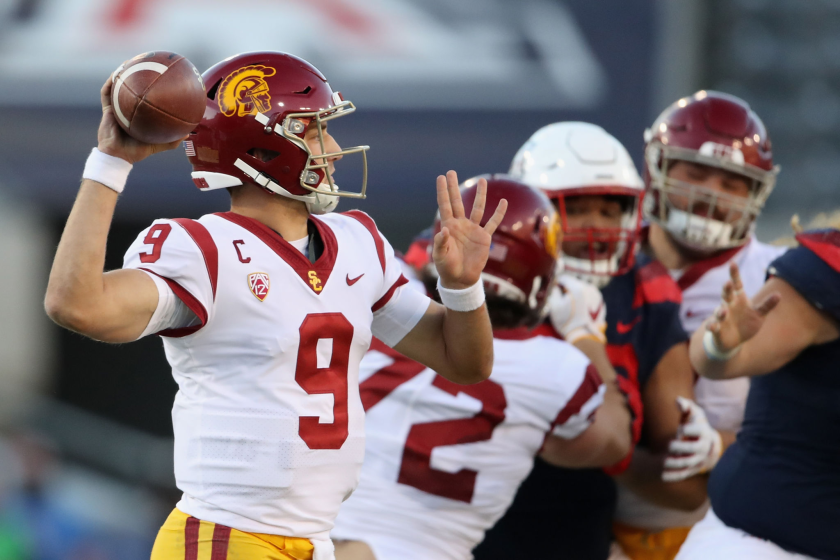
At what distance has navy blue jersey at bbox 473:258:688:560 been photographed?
3.28 m

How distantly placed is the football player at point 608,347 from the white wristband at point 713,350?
460 millimetres

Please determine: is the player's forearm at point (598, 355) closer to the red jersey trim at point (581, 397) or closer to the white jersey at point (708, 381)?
A: the red jersey trim at point (581, 397)

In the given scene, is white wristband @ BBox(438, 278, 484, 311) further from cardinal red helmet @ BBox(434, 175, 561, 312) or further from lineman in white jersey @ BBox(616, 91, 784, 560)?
lineman in white jersey @ BBox(616, 91, 784, 560)

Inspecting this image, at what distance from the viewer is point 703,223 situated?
12.3ft

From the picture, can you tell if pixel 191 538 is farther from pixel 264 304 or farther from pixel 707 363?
pixel 707 363

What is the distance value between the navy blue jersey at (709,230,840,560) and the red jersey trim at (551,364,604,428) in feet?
1.54

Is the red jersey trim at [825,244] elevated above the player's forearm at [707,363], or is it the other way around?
the red jersey trim at [825,244]

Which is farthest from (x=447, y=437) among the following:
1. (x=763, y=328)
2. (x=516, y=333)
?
(x=763, y=328)

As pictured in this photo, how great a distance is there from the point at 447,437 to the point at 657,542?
1179mm

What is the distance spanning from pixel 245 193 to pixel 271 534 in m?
0.73

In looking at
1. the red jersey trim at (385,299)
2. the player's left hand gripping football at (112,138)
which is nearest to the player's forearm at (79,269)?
the player's left hand gripping football at (112,138)

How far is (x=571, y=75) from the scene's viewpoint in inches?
334

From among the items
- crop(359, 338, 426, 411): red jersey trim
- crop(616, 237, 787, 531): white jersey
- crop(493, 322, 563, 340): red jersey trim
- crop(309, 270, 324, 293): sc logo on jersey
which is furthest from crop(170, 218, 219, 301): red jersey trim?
crop(616, 237, 787, 531): white jersey

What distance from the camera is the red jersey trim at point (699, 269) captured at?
12.5ft
